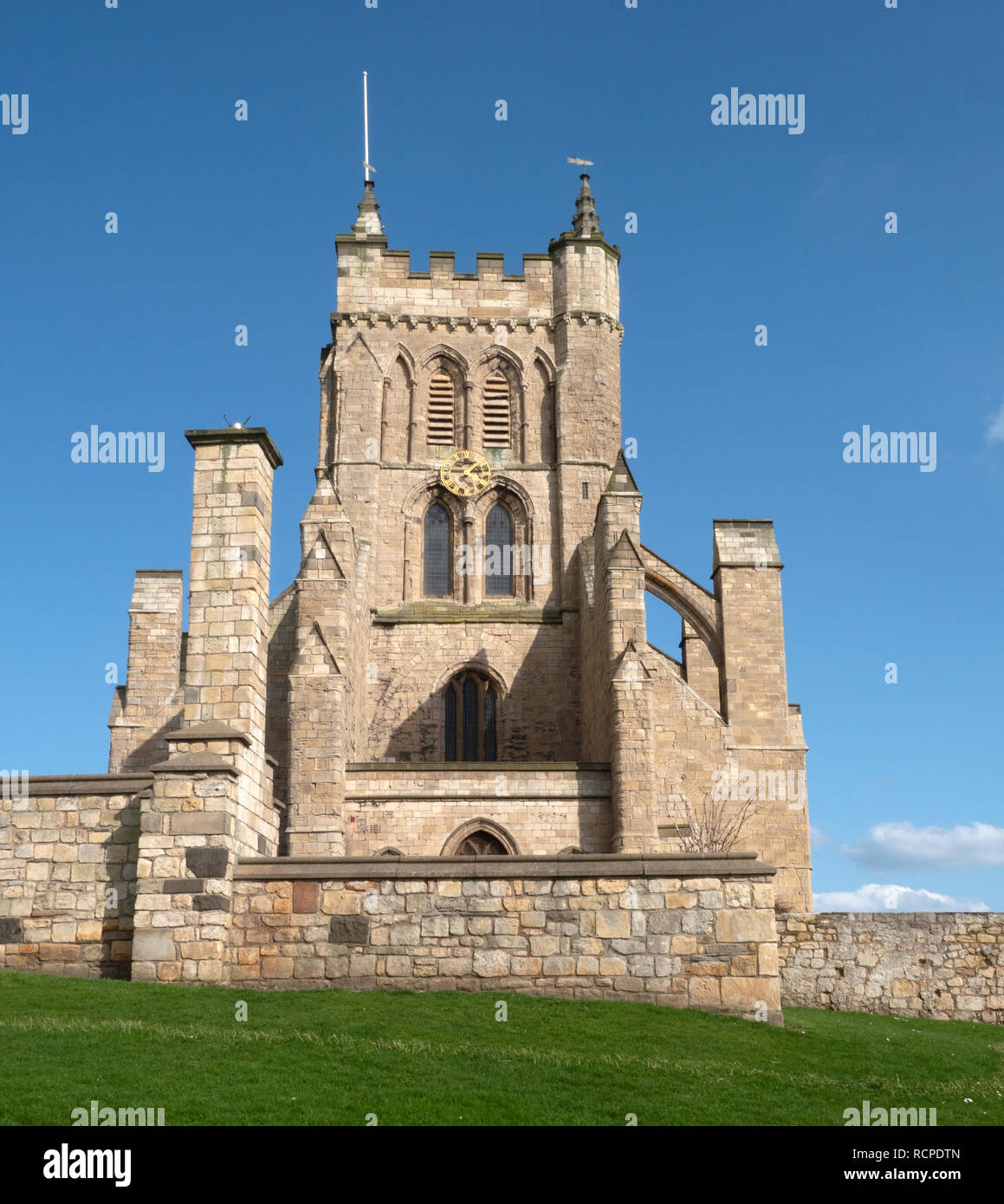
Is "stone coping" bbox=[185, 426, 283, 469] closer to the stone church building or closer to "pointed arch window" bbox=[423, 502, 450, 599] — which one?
the stone church building

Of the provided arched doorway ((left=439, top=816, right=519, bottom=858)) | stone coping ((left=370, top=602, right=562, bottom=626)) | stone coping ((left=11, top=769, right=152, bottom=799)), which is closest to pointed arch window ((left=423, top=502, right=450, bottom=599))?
stone coping ((left=370, top=602, right=562, bottom=626))

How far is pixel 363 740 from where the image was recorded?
106ft

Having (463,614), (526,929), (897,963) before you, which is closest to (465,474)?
(463,614)

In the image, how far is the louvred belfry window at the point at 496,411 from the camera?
122ft

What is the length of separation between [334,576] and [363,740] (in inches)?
218

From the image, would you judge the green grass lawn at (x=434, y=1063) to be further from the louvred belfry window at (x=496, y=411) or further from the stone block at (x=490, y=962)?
the louvred belfry window at (x=496, y=411)

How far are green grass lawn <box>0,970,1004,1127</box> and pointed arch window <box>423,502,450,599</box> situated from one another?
2199 centimetres

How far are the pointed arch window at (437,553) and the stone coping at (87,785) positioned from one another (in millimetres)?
20286

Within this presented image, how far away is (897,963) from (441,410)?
21.9 metres

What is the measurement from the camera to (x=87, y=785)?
1538cm

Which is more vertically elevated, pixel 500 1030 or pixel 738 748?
pixel 738 748
